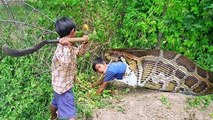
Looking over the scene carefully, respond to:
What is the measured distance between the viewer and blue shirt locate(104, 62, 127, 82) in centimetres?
526

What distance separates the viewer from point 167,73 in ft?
18.9

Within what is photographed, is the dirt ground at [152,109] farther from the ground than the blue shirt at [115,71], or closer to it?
closer to it

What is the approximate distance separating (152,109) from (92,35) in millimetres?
1430

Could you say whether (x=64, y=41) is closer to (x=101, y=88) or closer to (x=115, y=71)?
(x=115, y=71)

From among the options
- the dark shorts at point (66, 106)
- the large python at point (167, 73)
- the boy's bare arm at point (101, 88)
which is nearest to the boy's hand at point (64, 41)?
the dark shorts at point (66, 106)

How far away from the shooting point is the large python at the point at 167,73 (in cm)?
572

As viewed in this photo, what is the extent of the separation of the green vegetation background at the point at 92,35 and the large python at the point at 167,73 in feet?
1.16

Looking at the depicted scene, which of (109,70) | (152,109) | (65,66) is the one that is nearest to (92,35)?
(109,70)

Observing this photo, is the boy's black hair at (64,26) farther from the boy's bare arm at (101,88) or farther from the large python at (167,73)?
the large python at (167,73)

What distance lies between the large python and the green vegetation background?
1.16 feet

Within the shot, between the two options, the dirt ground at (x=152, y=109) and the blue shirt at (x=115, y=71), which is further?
the blue shirt at (x=115, y=71)

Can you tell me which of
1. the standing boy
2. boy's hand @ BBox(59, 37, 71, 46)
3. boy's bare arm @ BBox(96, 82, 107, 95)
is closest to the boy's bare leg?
the standing boy

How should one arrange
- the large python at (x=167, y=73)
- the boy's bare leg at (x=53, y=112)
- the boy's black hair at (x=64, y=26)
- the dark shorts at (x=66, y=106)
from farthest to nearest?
1. the large python at (x=167, y=73)
2. the boy's bare leg at (x=53, y=112)
3. the dark shorts at (x=66, y=106)
4. the boy's black hair at (x=64, y=26)

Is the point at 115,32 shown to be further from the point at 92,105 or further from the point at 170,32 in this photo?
the point at 92,105
